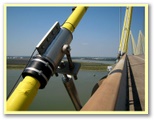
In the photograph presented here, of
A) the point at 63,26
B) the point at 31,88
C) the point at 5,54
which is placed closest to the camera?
the point at 31,88

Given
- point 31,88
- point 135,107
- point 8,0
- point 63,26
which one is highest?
point 8,0

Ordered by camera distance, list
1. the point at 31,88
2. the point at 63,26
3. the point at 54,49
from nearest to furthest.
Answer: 1. the point at 31,88
2. the point at 54,49
3. the point at 63,26

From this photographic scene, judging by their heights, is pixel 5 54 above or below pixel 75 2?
below

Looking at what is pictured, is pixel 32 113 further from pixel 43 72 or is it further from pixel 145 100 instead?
pixel 145 100

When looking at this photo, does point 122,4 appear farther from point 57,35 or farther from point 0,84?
point 0,84

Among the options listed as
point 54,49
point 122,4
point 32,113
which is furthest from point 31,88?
→ point 122,4

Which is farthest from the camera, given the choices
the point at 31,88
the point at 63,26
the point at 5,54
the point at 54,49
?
the point at 5,54

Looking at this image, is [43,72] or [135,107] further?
[135,107]

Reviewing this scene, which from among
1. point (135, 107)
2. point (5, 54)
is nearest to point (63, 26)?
point (5, 54)

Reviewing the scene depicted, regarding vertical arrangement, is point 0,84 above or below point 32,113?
above
